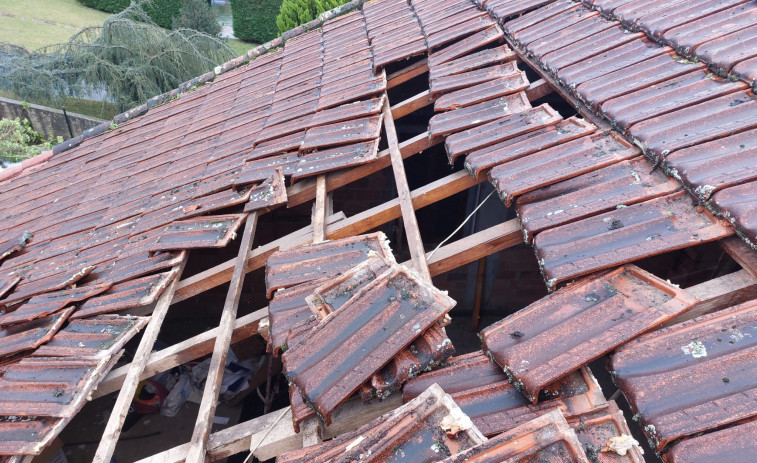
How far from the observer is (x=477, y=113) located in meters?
2.95

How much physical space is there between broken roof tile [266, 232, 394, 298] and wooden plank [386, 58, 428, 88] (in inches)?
82.7

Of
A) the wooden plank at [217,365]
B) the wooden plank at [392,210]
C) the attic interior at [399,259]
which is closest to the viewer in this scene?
the wooden plank at [217,365]

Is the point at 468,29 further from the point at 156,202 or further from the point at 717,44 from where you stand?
the point at 156,202

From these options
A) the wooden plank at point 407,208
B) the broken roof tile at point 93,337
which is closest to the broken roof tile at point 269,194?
the wooden plank at point 407,208

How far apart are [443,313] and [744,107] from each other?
5.86 feet

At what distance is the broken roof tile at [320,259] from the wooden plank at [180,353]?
9.0 inches

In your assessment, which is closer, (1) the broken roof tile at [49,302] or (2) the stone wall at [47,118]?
(1) the broken roof tile at [49,302]

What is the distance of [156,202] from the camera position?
3725 millimetres

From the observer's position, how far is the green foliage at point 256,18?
82.1 ft

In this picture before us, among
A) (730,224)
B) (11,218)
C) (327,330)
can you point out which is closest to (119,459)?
(11,218)

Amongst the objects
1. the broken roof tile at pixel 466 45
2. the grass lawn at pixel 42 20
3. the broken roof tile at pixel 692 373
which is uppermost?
the grass lawn at pixel 42 20

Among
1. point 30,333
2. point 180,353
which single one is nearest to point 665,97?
point 180,353

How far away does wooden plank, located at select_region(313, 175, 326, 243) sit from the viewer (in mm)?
2633

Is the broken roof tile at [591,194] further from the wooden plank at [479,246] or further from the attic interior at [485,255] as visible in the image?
the wooden plank at [479,246]
